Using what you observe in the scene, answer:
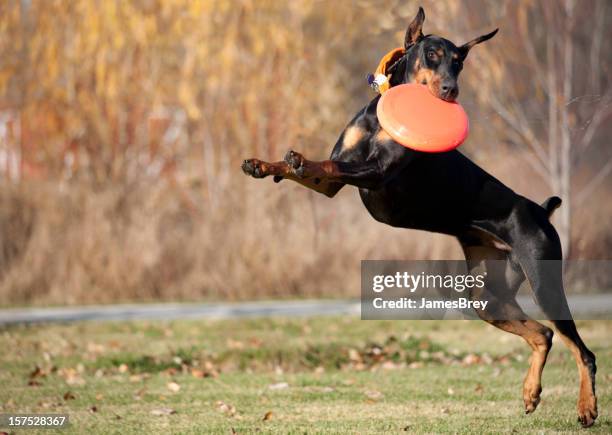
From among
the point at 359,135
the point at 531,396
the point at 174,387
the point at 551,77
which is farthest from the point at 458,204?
the point at 551,77

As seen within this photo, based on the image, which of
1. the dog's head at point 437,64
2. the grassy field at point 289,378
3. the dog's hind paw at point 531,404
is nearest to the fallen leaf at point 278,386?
the grassy field at point 289,378

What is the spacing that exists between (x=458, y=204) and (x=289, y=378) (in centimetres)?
293

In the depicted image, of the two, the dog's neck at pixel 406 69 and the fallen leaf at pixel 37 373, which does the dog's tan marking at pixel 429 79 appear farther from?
the fallen leaf at pixel 37 373

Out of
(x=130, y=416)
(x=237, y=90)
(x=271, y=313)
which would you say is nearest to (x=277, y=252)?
(x=271, y=313)

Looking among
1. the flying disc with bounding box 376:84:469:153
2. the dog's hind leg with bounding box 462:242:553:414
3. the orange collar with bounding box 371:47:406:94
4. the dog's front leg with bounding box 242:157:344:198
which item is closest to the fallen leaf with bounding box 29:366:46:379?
the dog's front leg with bounding box 242:157:344:198

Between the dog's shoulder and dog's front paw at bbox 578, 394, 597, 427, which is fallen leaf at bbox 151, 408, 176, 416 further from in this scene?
dog's front paw at bbox 578, 394, 597, 427

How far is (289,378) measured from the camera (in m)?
8.86

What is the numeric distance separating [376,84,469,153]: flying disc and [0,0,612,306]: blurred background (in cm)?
755

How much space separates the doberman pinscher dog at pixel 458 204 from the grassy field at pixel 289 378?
2.00 feet

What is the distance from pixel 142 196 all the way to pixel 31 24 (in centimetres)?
418

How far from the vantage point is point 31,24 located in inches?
741

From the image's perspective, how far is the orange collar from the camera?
21.8ft

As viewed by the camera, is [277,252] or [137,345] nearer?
[137,345]

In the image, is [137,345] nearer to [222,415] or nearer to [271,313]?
[271,313]
